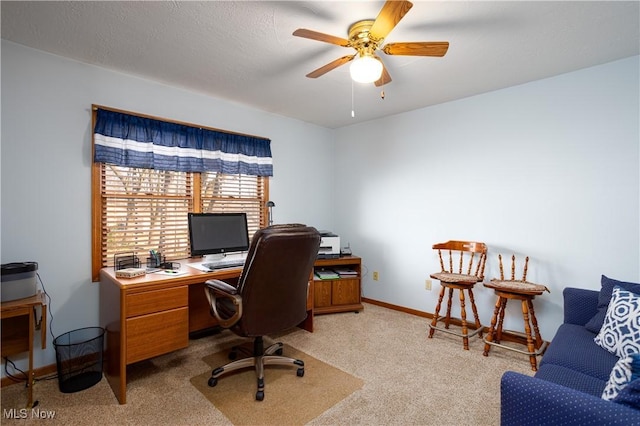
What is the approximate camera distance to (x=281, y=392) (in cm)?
202

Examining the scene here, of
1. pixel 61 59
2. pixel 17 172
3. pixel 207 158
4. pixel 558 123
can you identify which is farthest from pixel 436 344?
pixel 61 59

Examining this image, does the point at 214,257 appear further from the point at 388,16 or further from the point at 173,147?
the point at 388,16

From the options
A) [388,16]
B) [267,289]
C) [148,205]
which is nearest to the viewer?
[388,16]

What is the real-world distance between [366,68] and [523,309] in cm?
218

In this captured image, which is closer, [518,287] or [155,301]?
[155,301]

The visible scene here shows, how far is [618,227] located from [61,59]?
4.43 metres

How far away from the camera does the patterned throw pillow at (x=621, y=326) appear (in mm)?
1575

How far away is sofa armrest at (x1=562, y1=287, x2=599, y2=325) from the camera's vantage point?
2.06 m

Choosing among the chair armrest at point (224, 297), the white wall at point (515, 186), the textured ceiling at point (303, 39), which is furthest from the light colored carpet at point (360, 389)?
the textured ceiling at point (303, 39)

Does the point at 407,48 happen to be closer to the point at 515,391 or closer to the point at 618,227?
the point at 515,391

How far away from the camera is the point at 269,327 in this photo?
2002mm

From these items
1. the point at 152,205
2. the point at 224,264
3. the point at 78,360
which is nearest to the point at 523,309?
the point at 224,264

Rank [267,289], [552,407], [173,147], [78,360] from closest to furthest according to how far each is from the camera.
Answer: [552,407], [267,289], [78,360], [173,147]

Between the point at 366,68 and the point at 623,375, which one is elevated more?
the point at 366,68
